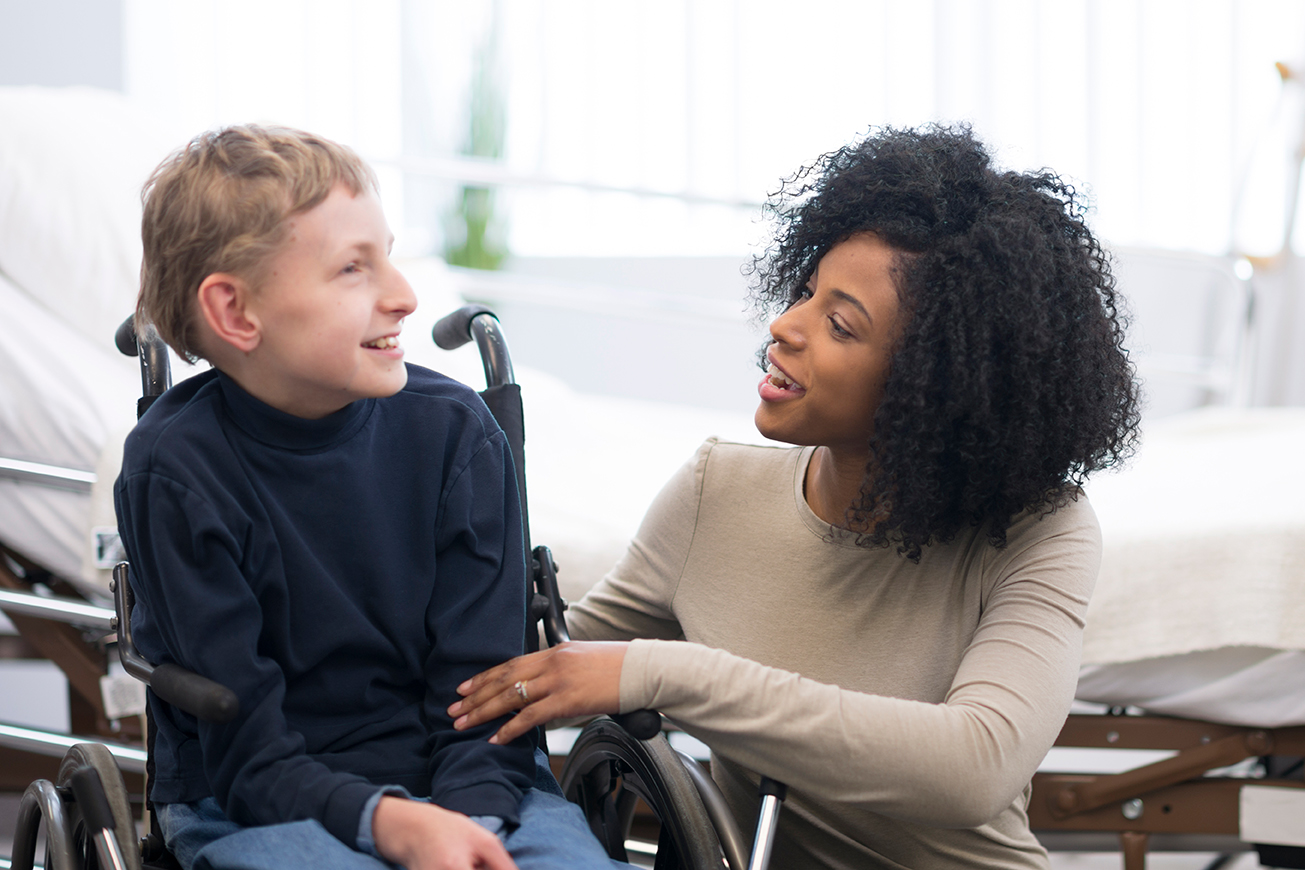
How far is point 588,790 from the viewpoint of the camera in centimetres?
124

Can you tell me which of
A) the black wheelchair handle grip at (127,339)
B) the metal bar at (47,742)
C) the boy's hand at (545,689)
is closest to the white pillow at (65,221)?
the metal bar at (47,742)

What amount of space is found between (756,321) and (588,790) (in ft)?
1.91

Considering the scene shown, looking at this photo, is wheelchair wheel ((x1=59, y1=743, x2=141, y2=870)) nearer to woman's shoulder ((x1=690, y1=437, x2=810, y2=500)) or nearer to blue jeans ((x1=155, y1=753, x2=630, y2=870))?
blue jeans ((x1=155, y1=753, x2=630, y2=870))

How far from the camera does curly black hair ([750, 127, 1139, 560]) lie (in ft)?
3.29

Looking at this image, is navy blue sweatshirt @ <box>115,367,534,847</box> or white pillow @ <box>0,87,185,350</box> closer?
navy blue sweatshirt @ <box>115,367,534,847</box>

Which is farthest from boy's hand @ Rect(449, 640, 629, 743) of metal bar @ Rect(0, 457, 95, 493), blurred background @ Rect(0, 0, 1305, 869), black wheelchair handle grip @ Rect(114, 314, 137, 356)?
metal bar @ Rect(0, 457, 95, 493)

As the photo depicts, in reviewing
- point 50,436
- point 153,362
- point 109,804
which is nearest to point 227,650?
point 109,804

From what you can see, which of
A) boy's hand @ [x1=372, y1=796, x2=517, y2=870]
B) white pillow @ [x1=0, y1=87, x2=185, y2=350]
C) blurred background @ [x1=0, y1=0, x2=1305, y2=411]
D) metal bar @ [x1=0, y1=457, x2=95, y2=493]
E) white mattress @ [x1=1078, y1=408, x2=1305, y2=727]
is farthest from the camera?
blurred background @ [x1=0, y1=0, x2=1305, y2=411]

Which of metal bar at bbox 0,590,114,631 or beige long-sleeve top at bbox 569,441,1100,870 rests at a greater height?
beige long-sleeve top at bbox 569,441,1100,870

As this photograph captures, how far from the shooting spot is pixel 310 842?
2.73ft

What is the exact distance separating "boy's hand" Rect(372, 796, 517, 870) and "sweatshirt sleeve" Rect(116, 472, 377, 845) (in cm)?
3

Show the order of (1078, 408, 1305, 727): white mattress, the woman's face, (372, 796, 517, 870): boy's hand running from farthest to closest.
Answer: (1078, 408, 1305, 727): white mattress
the woman's face
(372, 796, 517, 870): boy's hand

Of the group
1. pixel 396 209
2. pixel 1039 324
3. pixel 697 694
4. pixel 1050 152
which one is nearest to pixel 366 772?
pixel 697 694

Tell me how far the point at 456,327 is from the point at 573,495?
57cm
